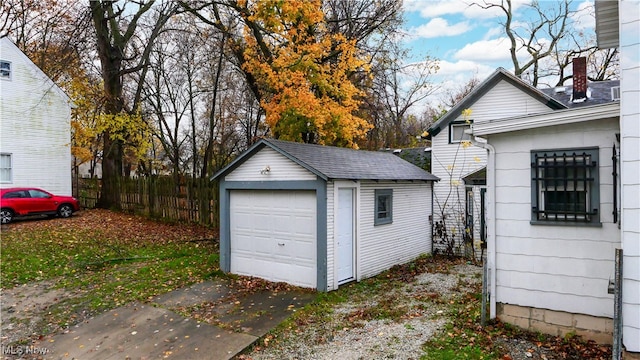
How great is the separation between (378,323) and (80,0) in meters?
20.3

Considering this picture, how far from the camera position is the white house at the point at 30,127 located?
55.3ft

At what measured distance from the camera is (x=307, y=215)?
8539 mm

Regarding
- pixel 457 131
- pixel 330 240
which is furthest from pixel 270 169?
pixel 457 131

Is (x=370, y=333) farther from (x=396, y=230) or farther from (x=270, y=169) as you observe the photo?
(x=396, y=230)

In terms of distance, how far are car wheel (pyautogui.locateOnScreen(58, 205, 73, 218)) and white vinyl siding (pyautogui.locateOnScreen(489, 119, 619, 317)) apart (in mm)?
17150

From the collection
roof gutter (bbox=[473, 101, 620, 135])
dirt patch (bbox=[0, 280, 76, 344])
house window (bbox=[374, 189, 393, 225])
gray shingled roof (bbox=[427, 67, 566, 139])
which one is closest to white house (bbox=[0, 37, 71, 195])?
dirt patch (bbox=[0, 280, 76, 344])

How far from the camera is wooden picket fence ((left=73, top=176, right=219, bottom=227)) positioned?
1534cm

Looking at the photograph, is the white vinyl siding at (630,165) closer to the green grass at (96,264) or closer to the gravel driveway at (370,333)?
the gravel driveway at (370,333)

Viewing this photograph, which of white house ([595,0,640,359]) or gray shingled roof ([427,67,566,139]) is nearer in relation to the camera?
white house ([595,0,640,359])

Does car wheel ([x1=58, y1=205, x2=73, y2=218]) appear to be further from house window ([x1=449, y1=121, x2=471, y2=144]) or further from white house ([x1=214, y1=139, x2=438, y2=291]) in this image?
house window ([x1=449, y1=121, x2=471, y2=144])

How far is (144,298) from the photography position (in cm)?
798

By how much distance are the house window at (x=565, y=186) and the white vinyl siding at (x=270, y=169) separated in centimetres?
421

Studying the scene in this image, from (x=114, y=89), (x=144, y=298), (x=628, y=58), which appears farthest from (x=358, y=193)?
(x=114, y=89)

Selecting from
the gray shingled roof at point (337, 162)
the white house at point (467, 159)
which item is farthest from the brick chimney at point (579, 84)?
the gray shingled roof at point (337, 162)
